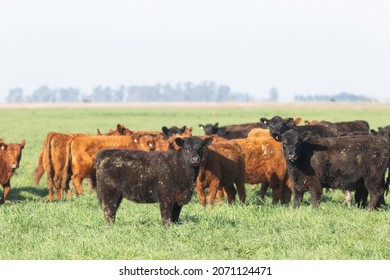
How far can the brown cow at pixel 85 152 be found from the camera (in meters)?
16.3

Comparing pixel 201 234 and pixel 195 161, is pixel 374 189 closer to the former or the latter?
pixel 195 161

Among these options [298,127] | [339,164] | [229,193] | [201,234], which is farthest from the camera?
[298,127]

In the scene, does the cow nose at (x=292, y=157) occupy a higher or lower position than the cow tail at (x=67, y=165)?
higher

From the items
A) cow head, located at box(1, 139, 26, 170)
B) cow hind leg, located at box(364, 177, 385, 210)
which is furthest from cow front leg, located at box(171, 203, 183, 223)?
cow head, located at box(1, 139, 26, 170)

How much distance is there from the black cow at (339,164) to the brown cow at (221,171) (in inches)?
62.4

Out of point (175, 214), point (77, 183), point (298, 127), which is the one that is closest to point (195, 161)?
point (175, 214)

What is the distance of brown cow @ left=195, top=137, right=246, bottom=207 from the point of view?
1303 cm

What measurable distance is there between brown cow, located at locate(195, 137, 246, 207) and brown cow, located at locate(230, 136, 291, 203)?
430 mm

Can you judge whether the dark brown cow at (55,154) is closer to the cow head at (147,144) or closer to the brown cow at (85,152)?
the brown cow at (85,152)

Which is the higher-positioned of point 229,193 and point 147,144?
point 147,144

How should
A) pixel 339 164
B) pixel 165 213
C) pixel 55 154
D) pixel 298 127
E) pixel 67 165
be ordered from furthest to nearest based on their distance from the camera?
pixel 298 127, pixel 55 154, pixel 67 165, pixel 339 164, pixel 165 213

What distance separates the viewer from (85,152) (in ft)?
53.8

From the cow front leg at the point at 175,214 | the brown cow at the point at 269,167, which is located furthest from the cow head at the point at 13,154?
the cow front leg at the point at 175,214

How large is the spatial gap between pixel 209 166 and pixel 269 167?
1584mm
